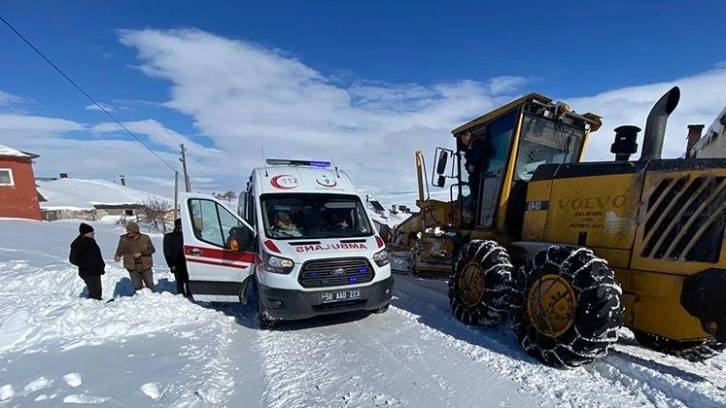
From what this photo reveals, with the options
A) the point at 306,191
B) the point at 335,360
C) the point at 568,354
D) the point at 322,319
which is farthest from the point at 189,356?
the point at 568,354

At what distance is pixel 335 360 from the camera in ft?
14.1

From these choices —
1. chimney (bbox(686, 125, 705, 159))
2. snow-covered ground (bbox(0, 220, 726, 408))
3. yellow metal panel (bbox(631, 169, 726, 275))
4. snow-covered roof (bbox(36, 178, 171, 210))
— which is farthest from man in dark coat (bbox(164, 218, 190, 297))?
snow-covered roof (bbox(36, 178, 171, 210))

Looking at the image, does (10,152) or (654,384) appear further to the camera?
(10,152)

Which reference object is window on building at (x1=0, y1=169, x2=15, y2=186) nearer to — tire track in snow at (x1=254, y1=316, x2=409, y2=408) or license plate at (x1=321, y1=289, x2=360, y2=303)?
tire track in snow at (x1=254, y1=316, x2=409, y2=408)

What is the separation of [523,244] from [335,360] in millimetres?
→ 2875

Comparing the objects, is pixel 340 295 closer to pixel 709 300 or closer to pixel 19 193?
pixel 709 300

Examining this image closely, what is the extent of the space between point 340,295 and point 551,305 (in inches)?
101

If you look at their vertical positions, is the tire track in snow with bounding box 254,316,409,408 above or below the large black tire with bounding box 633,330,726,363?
below

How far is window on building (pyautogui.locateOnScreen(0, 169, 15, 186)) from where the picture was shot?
2448 cm

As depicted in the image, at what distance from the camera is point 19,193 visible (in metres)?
24.8

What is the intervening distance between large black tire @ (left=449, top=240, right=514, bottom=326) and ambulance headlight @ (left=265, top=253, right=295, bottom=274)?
246 centimetres

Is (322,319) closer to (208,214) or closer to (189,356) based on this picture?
(189,356)

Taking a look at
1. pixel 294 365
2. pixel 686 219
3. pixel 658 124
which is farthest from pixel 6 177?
pixel 686 219

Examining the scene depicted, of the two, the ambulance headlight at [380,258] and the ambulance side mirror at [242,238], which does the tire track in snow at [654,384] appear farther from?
the ambulance side mirror at [242,238]
